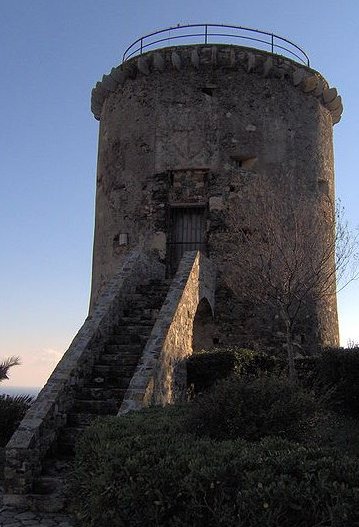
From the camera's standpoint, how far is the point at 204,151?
17.1 meters

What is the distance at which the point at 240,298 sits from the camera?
16.3 metres

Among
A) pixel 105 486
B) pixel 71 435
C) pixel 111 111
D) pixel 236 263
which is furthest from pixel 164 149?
pixel 105 486

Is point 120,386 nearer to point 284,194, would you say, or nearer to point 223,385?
point 223,385

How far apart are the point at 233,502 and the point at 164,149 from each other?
14.1 meters

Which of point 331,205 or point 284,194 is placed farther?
point 331,205

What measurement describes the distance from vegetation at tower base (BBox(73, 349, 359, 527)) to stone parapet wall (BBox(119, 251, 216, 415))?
179 cm

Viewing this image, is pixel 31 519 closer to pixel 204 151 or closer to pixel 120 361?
pixel 120 361

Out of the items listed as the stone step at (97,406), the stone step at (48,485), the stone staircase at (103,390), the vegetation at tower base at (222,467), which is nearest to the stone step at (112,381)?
the stone staircase at (103,390)

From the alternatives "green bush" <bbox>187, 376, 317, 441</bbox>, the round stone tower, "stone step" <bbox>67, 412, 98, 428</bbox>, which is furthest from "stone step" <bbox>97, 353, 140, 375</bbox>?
the round stone tower

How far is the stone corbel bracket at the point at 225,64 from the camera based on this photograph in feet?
57.3

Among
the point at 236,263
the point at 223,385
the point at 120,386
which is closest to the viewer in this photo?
the point at 223,385

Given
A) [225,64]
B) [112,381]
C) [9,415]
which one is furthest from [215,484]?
[225,64]

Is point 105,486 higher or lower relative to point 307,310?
lower

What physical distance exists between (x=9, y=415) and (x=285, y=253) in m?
7.39
